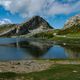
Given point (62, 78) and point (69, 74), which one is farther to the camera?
point (69, 74)

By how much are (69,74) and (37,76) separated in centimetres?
630

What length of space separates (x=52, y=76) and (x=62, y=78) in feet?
7.77

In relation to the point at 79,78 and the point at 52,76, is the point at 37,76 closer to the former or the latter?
the point at 52,76

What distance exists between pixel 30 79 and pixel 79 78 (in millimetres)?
8237

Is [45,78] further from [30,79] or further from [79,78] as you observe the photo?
[79,78]

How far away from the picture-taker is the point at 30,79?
38781 millimetres

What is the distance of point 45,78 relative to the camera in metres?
39.6

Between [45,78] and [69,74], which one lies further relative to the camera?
[69,74]

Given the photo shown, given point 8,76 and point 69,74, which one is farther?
point 69,74

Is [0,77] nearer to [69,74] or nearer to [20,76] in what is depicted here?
[20,76]

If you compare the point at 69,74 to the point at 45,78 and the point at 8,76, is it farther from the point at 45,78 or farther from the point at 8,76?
the point at 8,76

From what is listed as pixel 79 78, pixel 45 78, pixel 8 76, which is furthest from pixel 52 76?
pixel 8 76

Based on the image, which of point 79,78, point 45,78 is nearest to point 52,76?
point 45,78

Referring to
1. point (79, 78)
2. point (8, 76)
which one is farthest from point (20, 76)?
point (79, 78)
